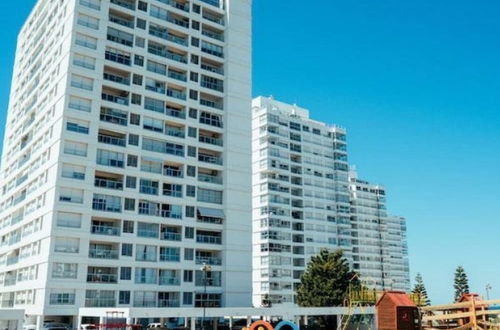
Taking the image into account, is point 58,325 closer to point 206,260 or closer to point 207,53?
point 206,260

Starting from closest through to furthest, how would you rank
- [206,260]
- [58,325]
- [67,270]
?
[58,325], [67,270], [206,260]

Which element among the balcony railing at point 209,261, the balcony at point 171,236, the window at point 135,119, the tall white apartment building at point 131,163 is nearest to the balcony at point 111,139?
the tall white apartment building at point 131,163

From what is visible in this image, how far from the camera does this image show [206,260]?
67.4 meters

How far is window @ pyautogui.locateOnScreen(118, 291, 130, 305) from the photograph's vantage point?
59.7 m

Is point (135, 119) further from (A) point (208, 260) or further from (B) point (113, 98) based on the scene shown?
(A) point (208, 260)

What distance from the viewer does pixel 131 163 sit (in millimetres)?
64875

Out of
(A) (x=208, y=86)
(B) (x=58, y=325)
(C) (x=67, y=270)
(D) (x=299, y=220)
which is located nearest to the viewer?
(B) (x=58, y=325)

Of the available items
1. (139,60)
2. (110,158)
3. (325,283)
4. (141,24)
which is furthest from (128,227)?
(325,283)

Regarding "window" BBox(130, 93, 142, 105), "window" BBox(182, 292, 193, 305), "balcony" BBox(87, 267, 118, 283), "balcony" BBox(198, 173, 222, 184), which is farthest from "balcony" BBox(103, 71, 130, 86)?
"window" BBox(182, 292, 193, 305)

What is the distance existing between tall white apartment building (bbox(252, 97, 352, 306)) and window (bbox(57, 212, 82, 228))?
54.1m

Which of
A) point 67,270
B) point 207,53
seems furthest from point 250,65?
point 67,270

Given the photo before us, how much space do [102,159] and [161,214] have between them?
1024cm

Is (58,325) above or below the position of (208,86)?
below

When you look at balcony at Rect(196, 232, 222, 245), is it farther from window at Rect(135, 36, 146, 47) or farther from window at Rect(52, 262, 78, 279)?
window at Rect(135, 36, 146, 47)
